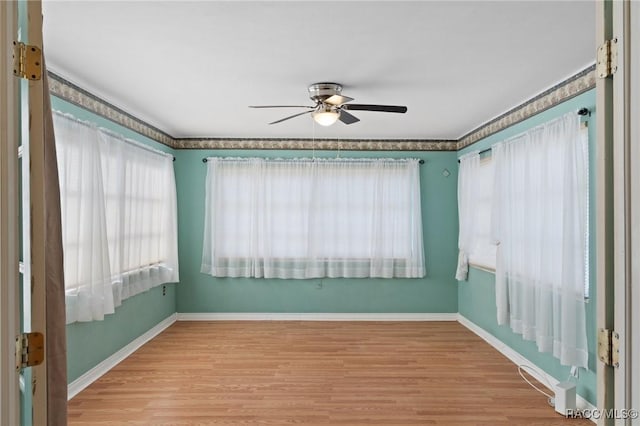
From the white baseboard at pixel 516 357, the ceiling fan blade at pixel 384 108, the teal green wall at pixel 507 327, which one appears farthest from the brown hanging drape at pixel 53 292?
the white baseboard at pixel 516 357

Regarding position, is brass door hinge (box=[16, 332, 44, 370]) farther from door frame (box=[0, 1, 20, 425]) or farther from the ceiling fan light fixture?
the ceiling fan light fixture

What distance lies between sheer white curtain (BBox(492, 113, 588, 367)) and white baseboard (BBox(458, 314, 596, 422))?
0.34m

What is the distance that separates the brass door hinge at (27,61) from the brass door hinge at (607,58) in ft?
5.47

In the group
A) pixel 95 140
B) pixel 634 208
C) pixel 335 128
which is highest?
pixel 335 128

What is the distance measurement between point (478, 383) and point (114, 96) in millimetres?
4330

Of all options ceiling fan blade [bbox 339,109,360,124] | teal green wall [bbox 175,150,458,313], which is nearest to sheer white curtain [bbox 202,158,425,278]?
teal green wall [bbox 175,150,458,313]

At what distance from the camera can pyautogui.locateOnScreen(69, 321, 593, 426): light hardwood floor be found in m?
2.97

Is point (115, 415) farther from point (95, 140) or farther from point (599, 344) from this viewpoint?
point (599, 344)

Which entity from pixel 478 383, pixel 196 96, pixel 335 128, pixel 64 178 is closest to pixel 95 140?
pixel 64 178

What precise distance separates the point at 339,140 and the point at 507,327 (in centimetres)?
323

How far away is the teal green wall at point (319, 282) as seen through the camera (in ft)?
18.5

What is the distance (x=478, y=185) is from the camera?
4926mm

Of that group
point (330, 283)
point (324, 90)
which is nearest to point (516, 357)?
point (330, 283)

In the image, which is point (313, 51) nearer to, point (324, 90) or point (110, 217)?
point (324, 90)
